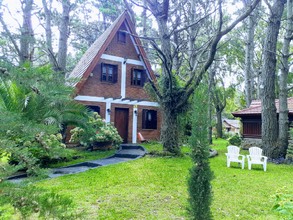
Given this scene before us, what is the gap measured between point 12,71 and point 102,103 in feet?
43.7

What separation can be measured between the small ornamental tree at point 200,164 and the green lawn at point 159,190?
27cm

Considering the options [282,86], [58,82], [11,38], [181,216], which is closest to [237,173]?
[181,216]

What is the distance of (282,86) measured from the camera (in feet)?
36.1

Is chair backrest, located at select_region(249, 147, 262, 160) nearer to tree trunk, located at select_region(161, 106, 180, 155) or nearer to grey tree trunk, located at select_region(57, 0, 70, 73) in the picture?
tree trunk, located at select_region(161, 106, 180, 155)

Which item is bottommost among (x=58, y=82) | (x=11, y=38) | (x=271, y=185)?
(x=271, y=185)

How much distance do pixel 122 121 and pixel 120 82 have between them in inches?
98.4

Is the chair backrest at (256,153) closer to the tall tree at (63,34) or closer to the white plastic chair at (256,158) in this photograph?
the white plastic chair at (256,158)

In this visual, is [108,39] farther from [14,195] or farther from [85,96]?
[14,195]

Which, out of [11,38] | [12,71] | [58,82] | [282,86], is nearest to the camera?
[12,71]

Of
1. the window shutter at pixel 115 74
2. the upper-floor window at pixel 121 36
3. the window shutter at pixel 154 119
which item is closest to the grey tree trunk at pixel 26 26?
the window shutter at pixel 115 74

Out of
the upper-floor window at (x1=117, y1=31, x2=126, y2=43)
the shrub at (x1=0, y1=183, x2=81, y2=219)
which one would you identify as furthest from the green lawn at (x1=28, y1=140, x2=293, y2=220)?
the upper-floor window at (x1=117, y1=31, x2=126, y2=43)

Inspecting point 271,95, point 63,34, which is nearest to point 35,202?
point 271,95

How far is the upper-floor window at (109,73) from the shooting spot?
1473 cm

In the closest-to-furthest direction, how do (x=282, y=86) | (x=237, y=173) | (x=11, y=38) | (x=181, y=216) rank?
(x=181, y=216) → (x=237, y=173) → (x=11, y=38) → (x=282, y=86)
